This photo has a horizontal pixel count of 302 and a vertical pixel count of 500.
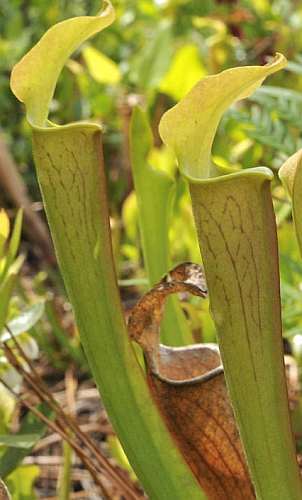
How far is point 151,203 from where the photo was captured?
3.31ft

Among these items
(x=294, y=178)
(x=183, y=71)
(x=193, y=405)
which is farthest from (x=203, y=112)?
(x=183, y=71)

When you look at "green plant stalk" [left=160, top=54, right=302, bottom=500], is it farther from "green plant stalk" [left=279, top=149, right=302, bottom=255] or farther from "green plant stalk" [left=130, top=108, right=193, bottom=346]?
"green plant stalk" [left=130, top=108, right=193, bottom=346]

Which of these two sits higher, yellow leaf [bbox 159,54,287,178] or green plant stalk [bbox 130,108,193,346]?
yellow leaf [bbox 159,54,287,178]

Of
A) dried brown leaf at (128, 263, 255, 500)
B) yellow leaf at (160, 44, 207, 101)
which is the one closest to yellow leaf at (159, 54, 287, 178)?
dried brown leaf at (128, 263, 255, 500)

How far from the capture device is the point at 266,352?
2.16 ft

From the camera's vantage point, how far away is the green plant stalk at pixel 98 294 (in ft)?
2.18

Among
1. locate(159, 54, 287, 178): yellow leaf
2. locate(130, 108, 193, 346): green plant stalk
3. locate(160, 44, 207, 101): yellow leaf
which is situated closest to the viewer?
locate(159, 54, 287, 178): yellow leaf

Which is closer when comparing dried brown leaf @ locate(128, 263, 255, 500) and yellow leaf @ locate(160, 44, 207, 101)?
dried brown leaf @ locate(128, 263, 255, 500)

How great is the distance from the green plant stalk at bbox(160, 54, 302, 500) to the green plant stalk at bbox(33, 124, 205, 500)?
84 millimetres

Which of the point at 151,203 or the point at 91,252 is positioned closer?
the point at 91,252

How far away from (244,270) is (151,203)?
0.38 metres

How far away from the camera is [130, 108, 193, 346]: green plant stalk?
1.00 meters

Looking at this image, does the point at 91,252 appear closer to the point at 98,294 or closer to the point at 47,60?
the point at 98,294

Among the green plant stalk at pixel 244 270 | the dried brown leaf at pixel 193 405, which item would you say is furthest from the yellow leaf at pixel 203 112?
the dried brown leaf at pixel 193 405
